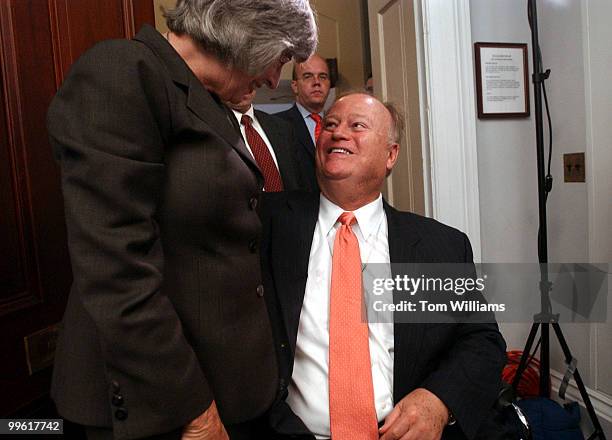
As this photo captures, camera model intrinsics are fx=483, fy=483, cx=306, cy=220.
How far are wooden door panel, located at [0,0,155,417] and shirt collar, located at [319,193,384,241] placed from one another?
636 millimetres

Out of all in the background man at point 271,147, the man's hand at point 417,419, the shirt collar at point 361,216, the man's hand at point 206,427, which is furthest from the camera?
→ the background man at point 271,147

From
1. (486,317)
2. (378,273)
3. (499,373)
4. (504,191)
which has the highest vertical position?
(504,191)

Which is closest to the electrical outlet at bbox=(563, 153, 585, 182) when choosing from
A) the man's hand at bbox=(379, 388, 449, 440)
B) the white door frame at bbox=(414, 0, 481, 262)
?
the white door frame at bbox=(414, 0, 481, 262)

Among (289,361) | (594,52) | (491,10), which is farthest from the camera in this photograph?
(491,10)

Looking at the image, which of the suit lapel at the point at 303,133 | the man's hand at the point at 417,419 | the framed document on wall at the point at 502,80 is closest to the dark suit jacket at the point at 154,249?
the man's hand at the point at 417,419

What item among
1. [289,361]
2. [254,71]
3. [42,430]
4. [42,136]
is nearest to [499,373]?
[289,361]

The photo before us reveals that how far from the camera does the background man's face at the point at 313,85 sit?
8.18 ft

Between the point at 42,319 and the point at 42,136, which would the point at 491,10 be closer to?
the point at 42,136

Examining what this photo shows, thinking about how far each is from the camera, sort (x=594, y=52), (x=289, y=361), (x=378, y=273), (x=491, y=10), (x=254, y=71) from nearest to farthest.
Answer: (x=254, y=71), (x=289, y=361), (x=378, y=273), (x=594, y=52), (x=491, y=10)

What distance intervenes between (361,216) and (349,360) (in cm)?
39

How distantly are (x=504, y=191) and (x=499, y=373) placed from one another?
1179 millimetres

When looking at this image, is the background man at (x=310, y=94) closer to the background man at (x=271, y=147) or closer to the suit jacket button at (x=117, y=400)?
the background man at (x=271, y=147)

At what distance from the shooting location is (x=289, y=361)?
1.13 m

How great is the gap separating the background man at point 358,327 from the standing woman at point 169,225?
0.69 feet
